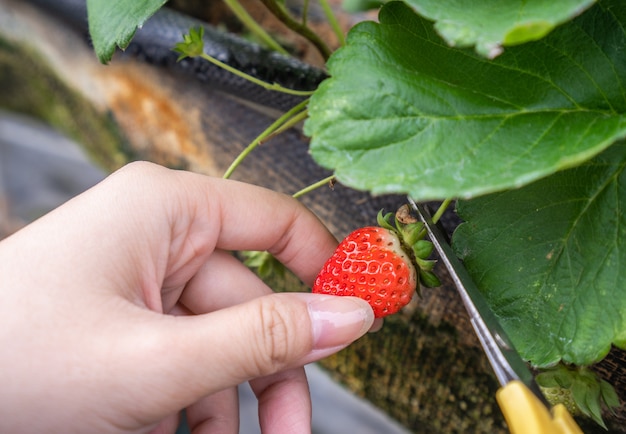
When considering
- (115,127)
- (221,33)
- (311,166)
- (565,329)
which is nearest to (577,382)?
(565,329)

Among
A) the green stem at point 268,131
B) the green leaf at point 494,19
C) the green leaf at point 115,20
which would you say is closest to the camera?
the green leaf at point 494,19

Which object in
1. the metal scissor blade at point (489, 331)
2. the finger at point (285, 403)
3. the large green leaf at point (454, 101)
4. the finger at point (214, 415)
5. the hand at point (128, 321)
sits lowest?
the finger at point (214, 415)

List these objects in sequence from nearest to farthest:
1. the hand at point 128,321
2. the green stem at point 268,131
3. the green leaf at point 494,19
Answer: the green leaf at point 494,19, the hand at point 128,321, the green stem at point 268,131

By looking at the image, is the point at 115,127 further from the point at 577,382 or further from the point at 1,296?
the point at 577,382

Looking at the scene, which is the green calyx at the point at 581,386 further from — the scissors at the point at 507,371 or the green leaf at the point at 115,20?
the green leaf at the point at 115,20

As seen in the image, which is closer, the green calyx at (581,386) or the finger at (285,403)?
the green calyx at (581,386)

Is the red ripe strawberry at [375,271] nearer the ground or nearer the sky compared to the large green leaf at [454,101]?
nearer the ground

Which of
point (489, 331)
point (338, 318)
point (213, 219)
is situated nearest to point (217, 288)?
point (213, 219)

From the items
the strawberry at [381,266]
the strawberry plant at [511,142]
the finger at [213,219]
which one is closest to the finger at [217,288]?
the finger at [213,219]
